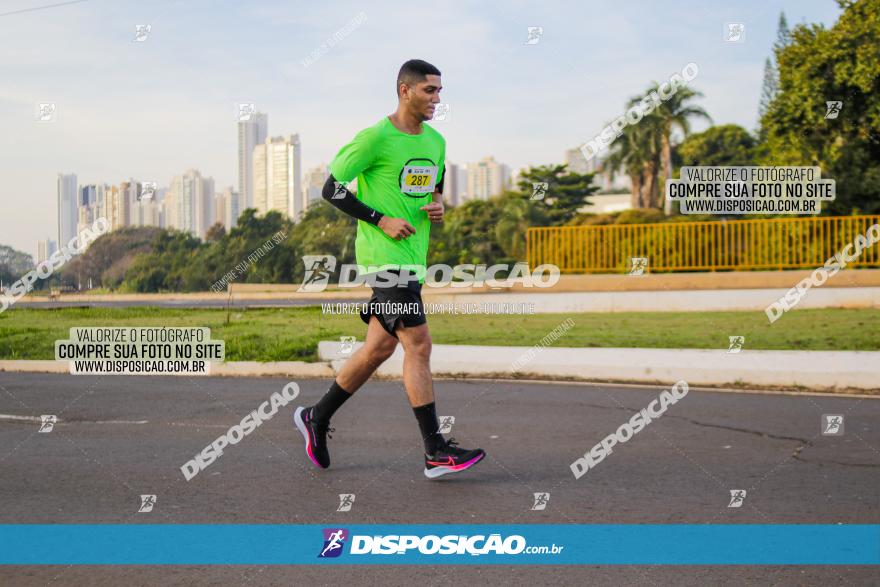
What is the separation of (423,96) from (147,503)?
2.44 meters

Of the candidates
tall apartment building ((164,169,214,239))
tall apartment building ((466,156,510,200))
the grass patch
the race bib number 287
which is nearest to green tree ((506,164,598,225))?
tall apartment building ((164,169,214,239))

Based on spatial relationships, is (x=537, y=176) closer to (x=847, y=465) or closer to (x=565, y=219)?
(x=565, y=219)

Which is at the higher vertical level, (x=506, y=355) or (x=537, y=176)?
(x=537, y=176)

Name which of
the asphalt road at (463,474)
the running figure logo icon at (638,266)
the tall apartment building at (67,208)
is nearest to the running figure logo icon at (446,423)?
the asphalt road at (463,474)

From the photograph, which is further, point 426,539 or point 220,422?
point 220,422

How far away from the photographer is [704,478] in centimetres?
465

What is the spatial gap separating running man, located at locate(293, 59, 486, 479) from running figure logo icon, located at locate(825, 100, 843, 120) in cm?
1867

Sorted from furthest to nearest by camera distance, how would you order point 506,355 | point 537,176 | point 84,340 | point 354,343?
1. point 537,176
2. point 84,340
3. point 354,343
4. point 506,355

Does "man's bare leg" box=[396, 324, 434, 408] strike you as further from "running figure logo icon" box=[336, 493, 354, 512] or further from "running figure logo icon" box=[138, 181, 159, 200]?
"running figure logo icon" box=[138, 181, 159, 200]

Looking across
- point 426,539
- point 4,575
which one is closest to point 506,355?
point 426,539

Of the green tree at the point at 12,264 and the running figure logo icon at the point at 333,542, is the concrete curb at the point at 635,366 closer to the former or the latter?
the running figure logo icon at the point at 333,542

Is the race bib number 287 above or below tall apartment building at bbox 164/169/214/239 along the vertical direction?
below

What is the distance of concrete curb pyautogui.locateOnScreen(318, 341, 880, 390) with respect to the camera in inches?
328

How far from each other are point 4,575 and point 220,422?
3.55m
